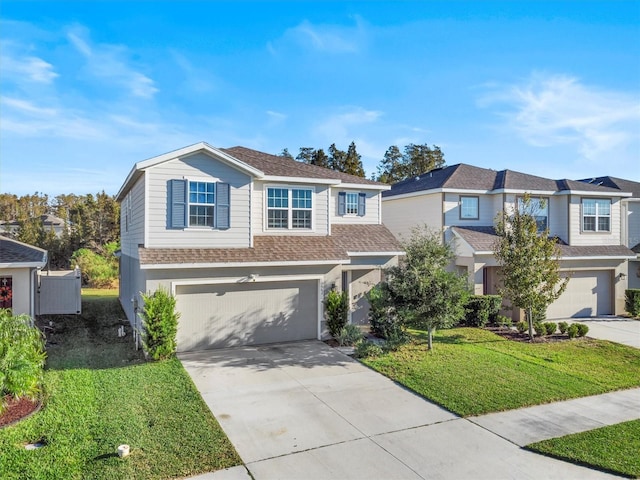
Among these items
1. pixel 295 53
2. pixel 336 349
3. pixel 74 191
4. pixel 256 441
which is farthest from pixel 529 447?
pixel 74 191

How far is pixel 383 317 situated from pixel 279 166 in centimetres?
671

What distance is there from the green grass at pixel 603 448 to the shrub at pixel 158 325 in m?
8.84

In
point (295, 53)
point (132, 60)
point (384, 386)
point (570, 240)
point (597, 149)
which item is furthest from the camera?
point (570, 240)

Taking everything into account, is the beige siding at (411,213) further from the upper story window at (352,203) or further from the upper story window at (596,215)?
the upper story window at (596,215)

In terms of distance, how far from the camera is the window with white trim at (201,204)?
12492 millimetres

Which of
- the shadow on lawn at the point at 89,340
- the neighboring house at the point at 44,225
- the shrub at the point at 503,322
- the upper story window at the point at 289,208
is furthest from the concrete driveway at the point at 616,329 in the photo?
the neighboring house at the point at 44,225

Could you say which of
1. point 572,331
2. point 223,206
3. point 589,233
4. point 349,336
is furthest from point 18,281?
point 589,233

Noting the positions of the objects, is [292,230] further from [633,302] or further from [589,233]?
[633,302]

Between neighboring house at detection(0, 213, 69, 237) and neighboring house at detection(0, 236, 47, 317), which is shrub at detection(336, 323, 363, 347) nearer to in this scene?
neighboring house at detection(0, 236, 47, 317)

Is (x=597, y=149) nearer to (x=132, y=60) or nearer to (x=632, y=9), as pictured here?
(x=632, y=9)

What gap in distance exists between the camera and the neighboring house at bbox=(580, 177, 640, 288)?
22797 mm

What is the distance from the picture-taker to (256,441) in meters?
7.04

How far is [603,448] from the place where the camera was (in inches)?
271

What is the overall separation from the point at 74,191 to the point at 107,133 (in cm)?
3468
